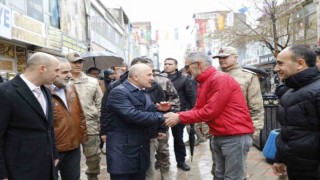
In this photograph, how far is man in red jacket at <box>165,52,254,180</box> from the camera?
11.3ft

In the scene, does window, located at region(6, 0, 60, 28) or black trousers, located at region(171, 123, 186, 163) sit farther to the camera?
window, located at region(6, 0, 60, 28)

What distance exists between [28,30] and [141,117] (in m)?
9.58

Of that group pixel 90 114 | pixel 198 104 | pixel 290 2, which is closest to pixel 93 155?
pixel 90 114

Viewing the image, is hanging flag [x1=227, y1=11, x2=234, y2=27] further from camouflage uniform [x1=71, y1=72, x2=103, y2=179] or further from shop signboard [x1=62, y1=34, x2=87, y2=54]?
camouflage uniform [x1=71, y1=72, x2=103, y2=179]

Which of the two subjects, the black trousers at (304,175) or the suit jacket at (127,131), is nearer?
the black trousers at (304,175)

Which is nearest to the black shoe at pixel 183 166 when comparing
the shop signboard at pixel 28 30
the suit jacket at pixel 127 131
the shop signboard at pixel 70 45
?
the suit jacket at pixel 127 131

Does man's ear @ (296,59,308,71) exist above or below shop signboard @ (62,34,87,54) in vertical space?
below

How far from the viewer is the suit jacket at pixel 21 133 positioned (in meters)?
2.59

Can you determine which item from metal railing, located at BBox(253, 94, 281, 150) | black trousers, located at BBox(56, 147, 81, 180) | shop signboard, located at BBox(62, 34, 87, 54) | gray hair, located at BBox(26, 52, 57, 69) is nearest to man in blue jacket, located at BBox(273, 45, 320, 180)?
gray hair, located at BBox(26, 52, 57, 69)

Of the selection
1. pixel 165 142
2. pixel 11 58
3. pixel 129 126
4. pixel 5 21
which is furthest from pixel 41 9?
pixel 129 126

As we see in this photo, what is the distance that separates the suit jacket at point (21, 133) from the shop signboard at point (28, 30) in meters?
8.58

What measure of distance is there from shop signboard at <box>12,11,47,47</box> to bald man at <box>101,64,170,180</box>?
324 inches

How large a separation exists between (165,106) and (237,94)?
84cm

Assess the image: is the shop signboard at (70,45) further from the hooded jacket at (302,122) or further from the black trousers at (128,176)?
the hooded jacket at (302,122)
